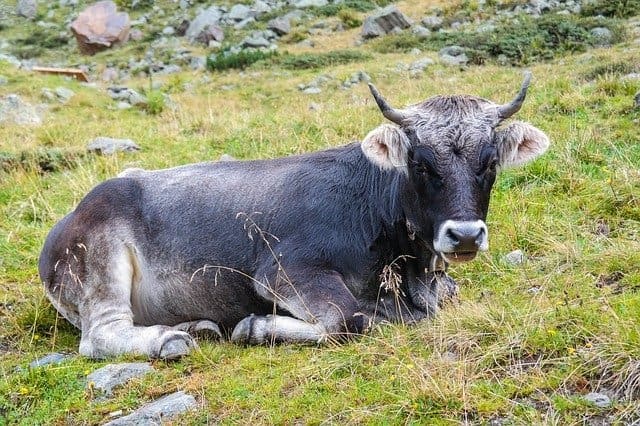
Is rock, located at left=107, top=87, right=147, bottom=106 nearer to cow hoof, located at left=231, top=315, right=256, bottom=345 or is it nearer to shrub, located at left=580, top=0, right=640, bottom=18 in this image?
cow hoof, located at left=231, top=315, right=256, bottom=345

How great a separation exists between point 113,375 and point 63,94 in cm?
1423

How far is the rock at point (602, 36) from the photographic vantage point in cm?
2122

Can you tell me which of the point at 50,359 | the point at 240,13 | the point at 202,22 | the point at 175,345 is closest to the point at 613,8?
the point at 240,13

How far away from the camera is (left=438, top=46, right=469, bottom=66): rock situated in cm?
2217

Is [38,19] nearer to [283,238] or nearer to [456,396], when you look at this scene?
[283,238]

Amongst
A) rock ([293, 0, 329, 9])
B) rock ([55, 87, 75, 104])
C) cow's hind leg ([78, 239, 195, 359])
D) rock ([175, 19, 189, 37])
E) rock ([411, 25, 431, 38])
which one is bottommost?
rock ([175, 19, 189, 37])

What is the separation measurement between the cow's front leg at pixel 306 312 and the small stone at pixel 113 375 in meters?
0.84

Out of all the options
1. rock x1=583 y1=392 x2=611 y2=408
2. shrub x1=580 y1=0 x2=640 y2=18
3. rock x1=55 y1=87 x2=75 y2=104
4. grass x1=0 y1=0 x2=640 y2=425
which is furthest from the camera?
shrub x1=580 y1=0 x2=640 y2=18

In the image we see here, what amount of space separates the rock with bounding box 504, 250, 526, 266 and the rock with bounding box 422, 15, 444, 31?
2322 cm

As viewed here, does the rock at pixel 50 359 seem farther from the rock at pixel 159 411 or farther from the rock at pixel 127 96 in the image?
the rock at pixel 127 96

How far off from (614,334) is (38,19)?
43.5 m

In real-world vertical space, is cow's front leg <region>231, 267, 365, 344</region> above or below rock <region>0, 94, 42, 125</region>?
above

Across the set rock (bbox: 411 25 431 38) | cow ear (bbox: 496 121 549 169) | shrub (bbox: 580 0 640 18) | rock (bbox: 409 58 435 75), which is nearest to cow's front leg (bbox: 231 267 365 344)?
cow ear (bbox: 496 121 549 169)

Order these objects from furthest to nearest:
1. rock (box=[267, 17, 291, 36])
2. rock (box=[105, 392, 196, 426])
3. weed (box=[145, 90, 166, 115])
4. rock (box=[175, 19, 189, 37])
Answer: rock (box=[175, 19, 189, 37]) → rock (box=[267, 17, 291, 36]) → weed (box=[145, 90, 166, 115]) → rock (box=[105, 392, 196, 426])
